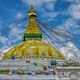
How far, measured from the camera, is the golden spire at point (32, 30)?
3103 inches

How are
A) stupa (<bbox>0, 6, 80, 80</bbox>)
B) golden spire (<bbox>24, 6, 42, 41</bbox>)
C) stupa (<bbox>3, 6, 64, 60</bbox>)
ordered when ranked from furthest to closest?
golden spire (<bbox>24, 6, 42, 41</bbox>) < stupa (<bbox>3, 6, 64, 60</bbox>) < stupa (<bbox>0, 6, 80, 80</bbox>)

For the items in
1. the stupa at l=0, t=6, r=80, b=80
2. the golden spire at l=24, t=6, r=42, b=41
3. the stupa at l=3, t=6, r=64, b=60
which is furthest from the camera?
the golden spire at l=24, t=6, r=42, b=41

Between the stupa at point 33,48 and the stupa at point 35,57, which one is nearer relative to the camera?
the stupa at point 35,57

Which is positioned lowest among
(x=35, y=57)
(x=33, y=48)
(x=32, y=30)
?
(x=35, y=57)

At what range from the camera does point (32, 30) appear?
261 feet

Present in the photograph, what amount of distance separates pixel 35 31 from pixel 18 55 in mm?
8042

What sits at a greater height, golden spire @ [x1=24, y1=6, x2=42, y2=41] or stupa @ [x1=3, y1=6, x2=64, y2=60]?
golden spire @ [x1=24, y1=6, x2=42, y2=41]

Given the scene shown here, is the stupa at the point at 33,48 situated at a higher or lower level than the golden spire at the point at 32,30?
lower

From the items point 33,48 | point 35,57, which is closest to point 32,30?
point 33,48

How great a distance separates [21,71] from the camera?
45.4m

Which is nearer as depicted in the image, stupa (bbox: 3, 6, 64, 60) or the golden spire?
stupa (bbox: 3, 6, 64, 60)

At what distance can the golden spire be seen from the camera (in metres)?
78.8

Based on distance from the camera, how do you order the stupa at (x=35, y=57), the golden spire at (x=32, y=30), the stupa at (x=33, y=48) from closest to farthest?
the stupa at (x=35, y=57) → the stupa at (x=33, y=48) → the golden spire at (x=32, y=30)

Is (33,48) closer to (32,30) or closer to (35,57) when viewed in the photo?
(35,57)
